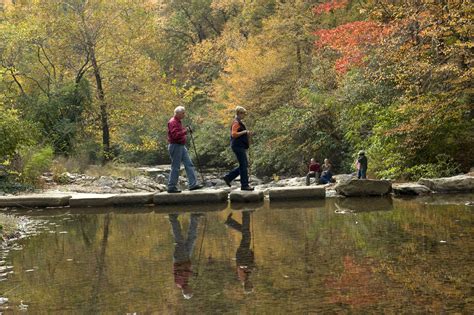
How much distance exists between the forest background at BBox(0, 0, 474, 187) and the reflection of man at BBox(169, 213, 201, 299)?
27.3ft

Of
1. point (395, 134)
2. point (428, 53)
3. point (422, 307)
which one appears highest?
point (428, 53)

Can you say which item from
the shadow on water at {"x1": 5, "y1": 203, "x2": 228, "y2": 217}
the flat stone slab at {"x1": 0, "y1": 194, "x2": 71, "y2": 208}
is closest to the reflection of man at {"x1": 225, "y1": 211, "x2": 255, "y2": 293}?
the shadow on water at {"x1": 5, "y1": 203, "x2": 228, "y2": 217}

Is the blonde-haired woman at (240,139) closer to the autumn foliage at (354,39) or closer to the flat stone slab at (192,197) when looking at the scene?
the flat stone slab at (192,197)

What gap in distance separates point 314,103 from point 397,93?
238 inches

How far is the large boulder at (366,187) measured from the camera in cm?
1327

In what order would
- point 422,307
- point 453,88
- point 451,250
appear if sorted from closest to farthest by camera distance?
point 422,307
point 451,250
point 453,88

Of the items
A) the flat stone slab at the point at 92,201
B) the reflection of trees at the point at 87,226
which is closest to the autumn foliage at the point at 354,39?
the flat stone slab at the point at 92,201

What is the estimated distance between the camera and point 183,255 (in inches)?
286

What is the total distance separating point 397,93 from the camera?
2086cm

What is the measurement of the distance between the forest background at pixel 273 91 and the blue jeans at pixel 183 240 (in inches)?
309

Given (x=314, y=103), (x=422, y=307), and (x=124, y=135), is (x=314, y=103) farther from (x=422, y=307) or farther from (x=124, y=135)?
(x=422, y=307)

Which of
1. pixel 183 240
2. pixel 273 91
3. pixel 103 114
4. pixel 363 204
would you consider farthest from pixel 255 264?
pixel 273 91

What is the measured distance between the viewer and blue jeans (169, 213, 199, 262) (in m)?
7.22

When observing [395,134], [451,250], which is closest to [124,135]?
[395,134]
